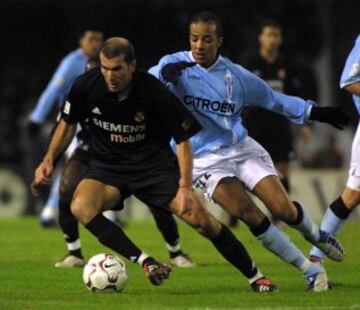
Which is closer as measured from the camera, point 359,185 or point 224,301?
point 224,301

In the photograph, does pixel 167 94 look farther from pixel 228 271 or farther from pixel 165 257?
pixel 165 257

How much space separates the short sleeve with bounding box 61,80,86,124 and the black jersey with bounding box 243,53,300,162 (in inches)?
224

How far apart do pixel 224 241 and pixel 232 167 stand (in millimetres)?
776

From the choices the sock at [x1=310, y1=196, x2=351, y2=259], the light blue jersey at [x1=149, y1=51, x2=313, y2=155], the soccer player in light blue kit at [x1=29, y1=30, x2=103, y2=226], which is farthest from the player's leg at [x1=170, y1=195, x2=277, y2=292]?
the soccer player in light blue kit at [x1=29, y1=30, x2=103, y2=226]

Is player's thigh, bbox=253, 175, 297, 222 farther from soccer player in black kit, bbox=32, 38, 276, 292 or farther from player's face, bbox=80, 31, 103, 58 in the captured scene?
player's face, bbox=80, 31, 103, 58

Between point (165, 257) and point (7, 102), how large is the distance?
14.9 m

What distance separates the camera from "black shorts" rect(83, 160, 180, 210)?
10.8 m

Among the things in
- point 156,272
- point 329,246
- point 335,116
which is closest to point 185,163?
point 156,272

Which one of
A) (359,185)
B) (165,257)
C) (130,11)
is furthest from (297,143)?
(359,185)

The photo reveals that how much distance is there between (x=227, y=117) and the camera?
36.5ft

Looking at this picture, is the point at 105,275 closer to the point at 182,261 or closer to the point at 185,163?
the point at 185,163

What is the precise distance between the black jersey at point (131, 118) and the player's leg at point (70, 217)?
2.04m

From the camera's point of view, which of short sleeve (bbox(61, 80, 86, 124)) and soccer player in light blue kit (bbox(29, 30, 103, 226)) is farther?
soccer player in light blue kit (bbox(29, 30, 103, 226))

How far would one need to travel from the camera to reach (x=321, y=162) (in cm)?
2602
